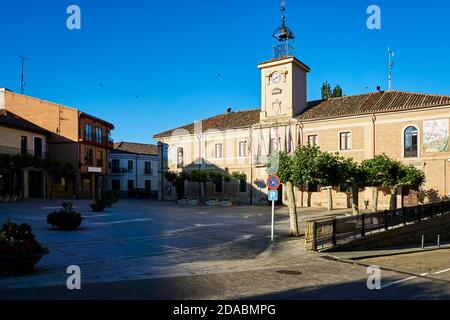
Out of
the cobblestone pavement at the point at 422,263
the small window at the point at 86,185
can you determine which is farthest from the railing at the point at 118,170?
the cobblestone pavement at the point at 422,263

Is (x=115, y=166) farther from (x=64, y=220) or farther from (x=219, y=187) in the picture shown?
(x=64, y=220)

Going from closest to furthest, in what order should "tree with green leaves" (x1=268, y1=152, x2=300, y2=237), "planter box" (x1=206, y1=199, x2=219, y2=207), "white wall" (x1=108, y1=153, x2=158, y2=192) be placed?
"tree with green leaves" (x1=268, y1=152, x2=300, y2=237), "planter box" (x1=206, y1=199, x2=219, y2=207), "white wall" (x1=108, y1=153, x2=158, y2=192)

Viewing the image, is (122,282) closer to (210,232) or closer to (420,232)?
(210,232)

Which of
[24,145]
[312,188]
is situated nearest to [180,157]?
[24,145]

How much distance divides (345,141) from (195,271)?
25.1 metres

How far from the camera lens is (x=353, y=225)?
49.0 feet

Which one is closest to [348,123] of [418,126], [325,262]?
[418,126]

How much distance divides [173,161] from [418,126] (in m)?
24.6

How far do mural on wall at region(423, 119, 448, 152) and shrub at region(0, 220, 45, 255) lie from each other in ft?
88.8

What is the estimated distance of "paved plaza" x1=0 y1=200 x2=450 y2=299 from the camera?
7328mm

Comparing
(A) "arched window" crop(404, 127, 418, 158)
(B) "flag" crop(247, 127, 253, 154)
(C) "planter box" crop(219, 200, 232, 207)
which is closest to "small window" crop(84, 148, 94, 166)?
(C) "planter box" crop(219, 200, 232, 207)

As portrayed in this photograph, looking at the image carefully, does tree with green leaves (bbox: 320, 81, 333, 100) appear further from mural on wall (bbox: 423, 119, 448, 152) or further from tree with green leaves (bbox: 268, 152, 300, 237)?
tree with green leaves (bbox: 268, 152, 300, 237)

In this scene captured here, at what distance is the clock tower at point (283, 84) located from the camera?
113 ft

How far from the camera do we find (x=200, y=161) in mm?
40594
